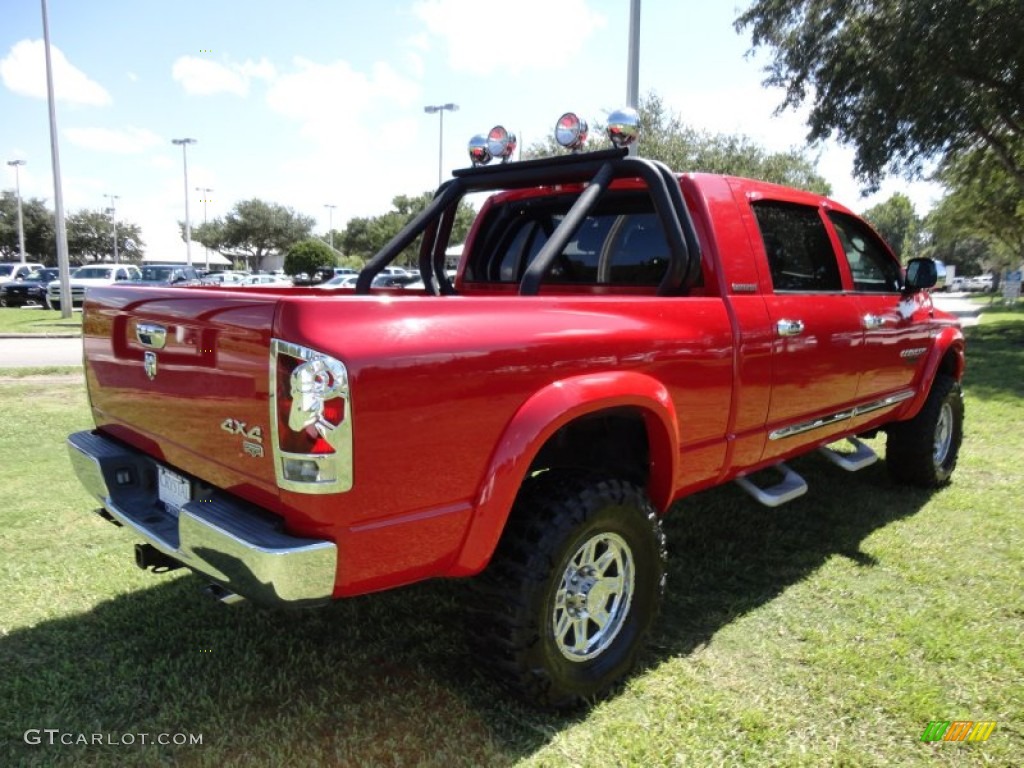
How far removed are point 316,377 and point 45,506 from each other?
3.55 metres

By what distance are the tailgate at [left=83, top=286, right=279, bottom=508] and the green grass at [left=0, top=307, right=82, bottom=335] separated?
13322mm

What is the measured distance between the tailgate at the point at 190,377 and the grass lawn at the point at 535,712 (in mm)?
850

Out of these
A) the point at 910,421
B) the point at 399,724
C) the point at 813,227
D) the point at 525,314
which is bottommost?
the point at 399,724

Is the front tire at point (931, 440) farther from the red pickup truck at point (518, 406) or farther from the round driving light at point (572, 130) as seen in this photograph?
the round driving light at point (572, 130)

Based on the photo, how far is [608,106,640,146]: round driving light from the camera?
10.3 feet

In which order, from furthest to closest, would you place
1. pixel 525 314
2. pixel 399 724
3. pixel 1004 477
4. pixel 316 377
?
pixel 1004 477 → pixel 399 724 → pixel 525 314 → pixel 316 377

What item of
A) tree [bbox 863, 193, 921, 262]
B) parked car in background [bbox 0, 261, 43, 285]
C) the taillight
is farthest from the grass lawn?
tree [bbox 863, 193, 921, 262]

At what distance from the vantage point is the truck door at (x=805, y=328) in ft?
10.8

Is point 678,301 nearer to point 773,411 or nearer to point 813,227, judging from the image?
point 773,411

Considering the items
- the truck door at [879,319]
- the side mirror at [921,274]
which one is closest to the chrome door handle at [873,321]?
the truck door at [879,319]

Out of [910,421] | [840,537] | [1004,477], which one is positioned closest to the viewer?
[840,537]

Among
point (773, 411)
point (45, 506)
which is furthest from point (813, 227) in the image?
point (45, 506)

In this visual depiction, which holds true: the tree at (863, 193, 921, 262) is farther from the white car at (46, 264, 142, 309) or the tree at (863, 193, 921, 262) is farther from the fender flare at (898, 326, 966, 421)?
the fender flare at (898, 326, 966, 421)

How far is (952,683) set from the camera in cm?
272
